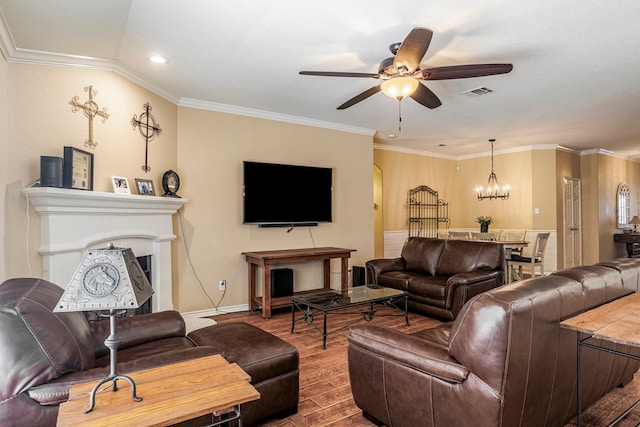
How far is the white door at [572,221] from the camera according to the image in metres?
7.33

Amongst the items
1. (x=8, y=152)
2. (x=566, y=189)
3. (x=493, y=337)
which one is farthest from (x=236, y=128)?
(x=566, y=189)

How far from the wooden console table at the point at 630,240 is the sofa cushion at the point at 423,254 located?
238 inches

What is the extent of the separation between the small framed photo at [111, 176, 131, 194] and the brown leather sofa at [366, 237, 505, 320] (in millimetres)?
3072

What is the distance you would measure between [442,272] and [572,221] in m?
4.79

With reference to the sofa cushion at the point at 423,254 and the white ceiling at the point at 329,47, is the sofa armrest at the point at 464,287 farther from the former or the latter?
the white ceiling at the point at 329,47

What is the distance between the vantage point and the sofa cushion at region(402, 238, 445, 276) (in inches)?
189

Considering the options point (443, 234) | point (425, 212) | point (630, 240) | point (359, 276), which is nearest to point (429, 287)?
point (359, 276)

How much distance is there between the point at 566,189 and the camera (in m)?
7.36

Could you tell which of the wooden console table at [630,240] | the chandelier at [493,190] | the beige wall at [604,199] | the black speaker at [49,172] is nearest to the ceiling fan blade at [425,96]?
the black speaker at [49,172]

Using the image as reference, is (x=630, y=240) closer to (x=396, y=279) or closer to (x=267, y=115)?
(x=396, y=279)

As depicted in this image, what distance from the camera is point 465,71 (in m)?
2.72

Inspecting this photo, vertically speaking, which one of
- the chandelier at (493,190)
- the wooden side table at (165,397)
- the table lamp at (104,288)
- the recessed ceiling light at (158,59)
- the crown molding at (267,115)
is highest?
the recessed ceiling light at (158,59)

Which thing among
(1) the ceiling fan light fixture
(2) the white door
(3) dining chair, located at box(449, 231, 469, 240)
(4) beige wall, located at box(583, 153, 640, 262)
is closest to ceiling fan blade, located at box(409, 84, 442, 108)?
(1) the ceiling fan light fixture

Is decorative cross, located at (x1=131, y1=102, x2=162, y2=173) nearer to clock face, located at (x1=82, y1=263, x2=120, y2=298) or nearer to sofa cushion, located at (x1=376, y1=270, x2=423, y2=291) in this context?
clock face, located at (x1=82, y1=263, x2=120, y2=298)
